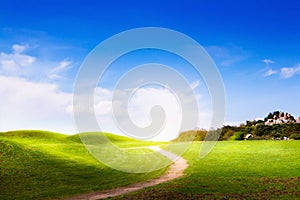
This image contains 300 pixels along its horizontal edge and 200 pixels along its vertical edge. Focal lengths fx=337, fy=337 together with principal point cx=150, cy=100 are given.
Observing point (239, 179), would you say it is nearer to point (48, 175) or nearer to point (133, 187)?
point (133, 187)

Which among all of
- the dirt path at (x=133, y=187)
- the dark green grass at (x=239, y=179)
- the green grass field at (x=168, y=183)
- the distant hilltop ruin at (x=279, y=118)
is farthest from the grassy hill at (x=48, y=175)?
the distant hilltop ruin at (x=279, y=118)

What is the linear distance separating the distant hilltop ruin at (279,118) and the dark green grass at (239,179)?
1769 cm

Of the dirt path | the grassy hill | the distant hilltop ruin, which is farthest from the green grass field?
the distant hilltop ruin

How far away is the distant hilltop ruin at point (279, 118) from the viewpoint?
56.5 m

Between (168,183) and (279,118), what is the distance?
41.0 m

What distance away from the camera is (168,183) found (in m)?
23.2

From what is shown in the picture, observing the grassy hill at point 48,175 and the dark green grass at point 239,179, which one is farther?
the grassy hill at point 48,175

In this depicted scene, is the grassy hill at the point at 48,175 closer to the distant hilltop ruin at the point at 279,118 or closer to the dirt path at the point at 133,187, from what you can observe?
the dirt path at the point at 133,187

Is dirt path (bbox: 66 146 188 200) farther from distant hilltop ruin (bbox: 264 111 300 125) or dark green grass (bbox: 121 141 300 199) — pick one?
distant hilltop ruin (bbox: 264 111 300 125)

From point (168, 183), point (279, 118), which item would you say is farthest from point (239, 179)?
point (279, 118)

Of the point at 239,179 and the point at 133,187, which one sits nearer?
the point at 133,187

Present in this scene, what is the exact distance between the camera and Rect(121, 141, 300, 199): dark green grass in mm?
19203

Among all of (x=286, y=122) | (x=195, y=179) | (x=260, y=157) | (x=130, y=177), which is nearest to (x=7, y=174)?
(x=130, y=177)

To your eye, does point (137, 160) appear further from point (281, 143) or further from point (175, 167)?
point (281, 143)
